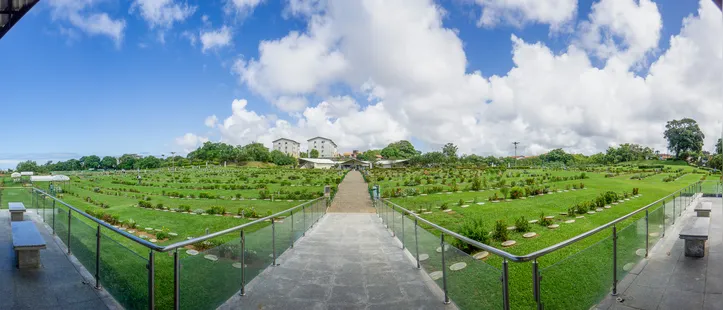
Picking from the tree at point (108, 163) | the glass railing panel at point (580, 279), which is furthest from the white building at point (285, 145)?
the glass railing panel at point (580, 279)

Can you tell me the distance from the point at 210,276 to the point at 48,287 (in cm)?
239

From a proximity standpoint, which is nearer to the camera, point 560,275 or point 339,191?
point 560,275

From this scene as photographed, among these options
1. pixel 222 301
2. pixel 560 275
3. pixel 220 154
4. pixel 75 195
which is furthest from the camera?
pixel 220 154

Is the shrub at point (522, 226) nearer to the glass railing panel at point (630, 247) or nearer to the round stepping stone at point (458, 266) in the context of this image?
the glass railing panel at point (630, 247)

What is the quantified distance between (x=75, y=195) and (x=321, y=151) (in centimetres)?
14002

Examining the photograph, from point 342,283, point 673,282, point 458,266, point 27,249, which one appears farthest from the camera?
point 27,249

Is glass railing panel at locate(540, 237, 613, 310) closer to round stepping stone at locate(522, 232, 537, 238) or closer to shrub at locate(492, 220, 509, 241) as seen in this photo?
shrub at locate(492, 220, 509, 241)

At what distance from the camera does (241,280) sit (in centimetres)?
427

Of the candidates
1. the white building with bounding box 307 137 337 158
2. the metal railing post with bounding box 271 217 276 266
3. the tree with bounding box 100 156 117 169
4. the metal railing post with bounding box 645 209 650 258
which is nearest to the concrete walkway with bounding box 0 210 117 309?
the metal railing post with bounding box 271 217 276 266

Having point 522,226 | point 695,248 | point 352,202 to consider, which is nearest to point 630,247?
point 695,248

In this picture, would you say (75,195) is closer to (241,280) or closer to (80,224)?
(80,224)

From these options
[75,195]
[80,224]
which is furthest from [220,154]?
[80,224]

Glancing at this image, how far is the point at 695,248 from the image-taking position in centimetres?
576

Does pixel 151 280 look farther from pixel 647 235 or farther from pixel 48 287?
pixel 647 235
